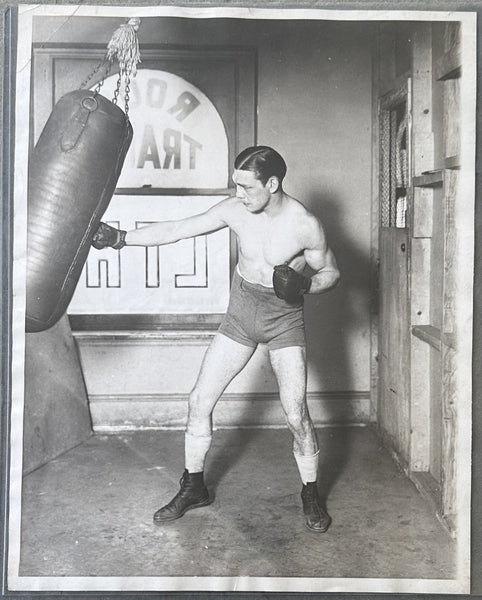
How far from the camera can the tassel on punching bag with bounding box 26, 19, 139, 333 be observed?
1.77m

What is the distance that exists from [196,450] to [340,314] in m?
0.91

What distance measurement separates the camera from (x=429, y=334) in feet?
7.10

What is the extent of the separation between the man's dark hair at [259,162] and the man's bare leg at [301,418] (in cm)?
50

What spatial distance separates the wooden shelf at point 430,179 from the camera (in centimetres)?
199

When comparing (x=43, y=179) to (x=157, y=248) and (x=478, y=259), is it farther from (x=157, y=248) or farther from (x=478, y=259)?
(x=478, y=259)

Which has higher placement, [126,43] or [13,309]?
[126,43]

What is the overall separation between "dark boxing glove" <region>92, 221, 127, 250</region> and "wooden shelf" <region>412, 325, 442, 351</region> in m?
0.93

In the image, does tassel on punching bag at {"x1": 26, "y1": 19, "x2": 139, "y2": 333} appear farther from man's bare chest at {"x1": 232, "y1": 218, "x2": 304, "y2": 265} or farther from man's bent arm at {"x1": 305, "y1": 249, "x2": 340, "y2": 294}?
man's bent arm at {"x1": 305, "y1": 249, "x2": 340, "y2": 294}

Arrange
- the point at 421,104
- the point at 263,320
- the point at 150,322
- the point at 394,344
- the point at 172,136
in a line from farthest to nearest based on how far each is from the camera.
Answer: the point at 150,322 → the point at 394,344 → the point at 172,136 → the point at 421,104 → the point at 263,320

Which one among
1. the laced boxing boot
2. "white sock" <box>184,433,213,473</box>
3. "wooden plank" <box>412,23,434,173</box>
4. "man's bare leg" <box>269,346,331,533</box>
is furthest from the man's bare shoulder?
the laced boxing boot

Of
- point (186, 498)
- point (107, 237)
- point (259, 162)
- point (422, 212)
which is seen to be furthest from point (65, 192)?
point (422, 212)

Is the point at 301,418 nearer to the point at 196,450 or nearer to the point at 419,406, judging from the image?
the point at 196,450

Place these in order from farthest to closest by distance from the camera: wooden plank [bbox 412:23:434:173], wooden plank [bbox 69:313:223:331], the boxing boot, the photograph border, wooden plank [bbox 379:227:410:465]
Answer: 1. wooden plank [bbox 69:313:223:331]
2. wooden plank [bbox 379:227:410:465]
3. wooden plank [bbox 412:23:434:173]
4. the boxing boot
5. the photograph border

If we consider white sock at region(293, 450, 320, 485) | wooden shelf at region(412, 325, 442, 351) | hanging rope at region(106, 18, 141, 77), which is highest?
hanging rope at region(106, 18, 141, 77)
